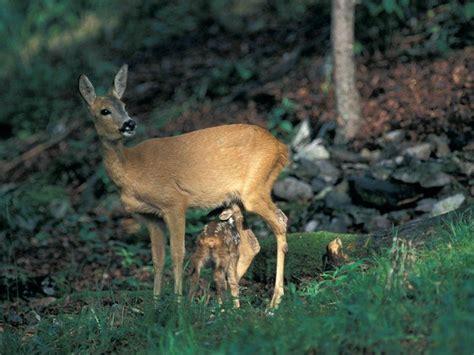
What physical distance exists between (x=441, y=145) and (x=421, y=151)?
0.79 ft

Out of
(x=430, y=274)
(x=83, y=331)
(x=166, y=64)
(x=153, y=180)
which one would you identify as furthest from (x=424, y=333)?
(x=166, y=64)

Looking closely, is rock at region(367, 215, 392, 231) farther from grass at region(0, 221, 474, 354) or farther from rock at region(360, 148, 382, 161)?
grass at region(0, 221, 474, 354)

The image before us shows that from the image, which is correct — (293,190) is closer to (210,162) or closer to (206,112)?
(210,162)

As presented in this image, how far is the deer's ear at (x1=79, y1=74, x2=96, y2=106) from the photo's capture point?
24.9ft

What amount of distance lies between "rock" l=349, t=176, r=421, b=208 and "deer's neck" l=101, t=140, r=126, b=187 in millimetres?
3322

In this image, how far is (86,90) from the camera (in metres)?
7.64

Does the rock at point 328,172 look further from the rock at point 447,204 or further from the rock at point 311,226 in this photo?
the rock at point 447,204

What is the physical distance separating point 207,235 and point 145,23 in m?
13.2

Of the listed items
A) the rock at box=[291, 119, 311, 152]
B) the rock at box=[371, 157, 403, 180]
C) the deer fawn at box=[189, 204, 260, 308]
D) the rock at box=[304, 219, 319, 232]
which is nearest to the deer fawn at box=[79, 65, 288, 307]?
the deer fawn at box=[189, 204, 260, 308]

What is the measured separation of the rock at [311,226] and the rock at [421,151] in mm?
1362

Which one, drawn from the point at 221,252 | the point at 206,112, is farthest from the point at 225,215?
the point at 206,112

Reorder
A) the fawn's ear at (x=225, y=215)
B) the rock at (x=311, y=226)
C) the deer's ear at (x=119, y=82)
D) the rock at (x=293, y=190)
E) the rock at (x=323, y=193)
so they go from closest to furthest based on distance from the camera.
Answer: the fawn's ear at (x=225, y=215), the deer's ear at (x=119, y=82), the rock at (x=311, y=226), the rock at (x=323, y=193), the rock at (x=293, y=190)

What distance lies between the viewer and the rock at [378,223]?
9484mm

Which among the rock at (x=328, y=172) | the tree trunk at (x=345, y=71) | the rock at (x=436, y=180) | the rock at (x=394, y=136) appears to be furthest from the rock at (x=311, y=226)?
the tree trunk at (x=345, y=71)
